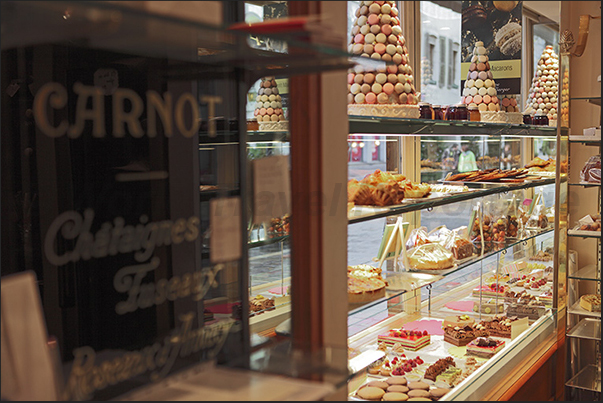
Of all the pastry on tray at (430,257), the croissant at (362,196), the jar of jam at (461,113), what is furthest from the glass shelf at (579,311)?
the croissant at (362,196)

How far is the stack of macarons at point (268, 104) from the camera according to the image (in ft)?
5.64

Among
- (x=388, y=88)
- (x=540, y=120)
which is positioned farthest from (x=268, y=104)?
(x=540, y=120)

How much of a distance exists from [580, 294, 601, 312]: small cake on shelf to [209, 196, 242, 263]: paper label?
9.88ft

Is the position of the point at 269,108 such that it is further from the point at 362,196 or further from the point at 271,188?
the point at 362,196

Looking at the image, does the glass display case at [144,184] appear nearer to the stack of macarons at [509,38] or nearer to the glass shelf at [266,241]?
the glass shelf at [266,241]

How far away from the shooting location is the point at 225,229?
144cm

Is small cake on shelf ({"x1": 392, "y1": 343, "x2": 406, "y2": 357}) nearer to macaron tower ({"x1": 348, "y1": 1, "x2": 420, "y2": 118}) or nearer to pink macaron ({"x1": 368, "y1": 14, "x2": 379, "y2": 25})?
macaron tower ({"x1": 348, "y1": 1, "x2": 420, "y2": 118})

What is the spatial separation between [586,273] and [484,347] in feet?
3.36

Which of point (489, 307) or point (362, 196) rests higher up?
point (362, 196)

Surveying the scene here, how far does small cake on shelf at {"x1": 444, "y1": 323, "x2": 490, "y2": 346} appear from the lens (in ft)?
11.0

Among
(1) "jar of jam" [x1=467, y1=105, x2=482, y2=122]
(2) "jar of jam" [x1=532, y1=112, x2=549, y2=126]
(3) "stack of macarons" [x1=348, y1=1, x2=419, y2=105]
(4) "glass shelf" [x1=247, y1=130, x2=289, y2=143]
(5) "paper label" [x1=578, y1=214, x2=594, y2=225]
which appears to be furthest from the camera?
(2) "jar of jam" [x1=532, y1=112, x2=549, y2=126]

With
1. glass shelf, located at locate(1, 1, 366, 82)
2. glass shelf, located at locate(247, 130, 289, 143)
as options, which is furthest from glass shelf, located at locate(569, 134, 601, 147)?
glass shelf, located at locate(1, 1, 366, 82)

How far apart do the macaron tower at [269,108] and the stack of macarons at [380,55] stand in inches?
22.1

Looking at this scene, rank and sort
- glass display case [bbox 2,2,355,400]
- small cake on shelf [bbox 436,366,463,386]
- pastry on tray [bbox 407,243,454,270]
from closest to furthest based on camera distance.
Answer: glass display case [bbox 2,2,355,400] → pastry on tray [bbox 407,243,454,270] → small cake on shelf [bbox 436,366,463,386]
